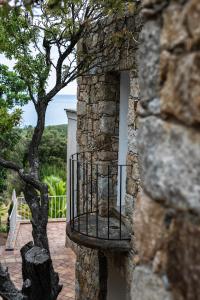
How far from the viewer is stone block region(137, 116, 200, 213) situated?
1.11 metres

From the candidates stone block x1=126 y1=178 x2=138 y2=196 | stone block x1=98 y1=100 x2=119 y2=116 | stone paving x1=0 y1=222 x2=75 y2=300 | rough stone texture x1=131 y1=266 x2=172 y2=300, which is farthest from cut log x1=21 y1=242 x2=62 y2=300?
rough stone texture x1=131 y1=266 x2=172 y2=300

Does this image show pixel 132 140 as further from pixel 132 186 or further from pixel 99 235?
pixel 99 235

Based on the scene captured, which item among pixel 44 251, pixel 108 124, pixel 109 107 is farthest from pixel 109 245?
pixel 109 107

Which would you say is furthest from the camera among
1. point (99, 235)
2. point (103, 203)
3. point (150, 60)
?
point (103, 203)

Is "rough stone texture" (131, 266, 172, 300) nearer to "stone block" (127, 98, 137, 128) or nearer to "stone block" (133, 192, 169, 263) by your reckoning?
"stone block" (133, 192, 169, 263)

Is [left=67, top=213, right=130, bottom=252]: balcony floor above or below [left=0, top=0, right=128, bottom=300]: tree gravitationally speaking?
below

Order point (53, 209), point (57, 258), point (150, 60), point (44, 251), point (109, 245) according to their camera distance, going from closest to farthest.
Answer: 1. point (150, 60)
2. point (109, 245)
3. point (44, 251)
4. point (57, 258)
5. point (53, 209)

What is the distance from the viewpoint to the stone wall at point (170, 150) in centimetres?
111

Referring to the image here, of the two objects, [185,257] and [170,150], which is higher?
[170,150]

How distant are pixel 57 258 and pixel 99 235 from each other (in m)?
5.31

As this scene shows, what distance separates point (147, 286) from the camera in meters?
1.37

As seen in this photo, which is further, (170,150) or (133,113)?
(133,113)

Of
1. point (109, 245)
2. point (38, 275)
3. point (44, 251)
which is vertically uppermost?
point (109, 245)

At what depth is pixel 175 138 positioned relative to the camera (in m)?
1.17
